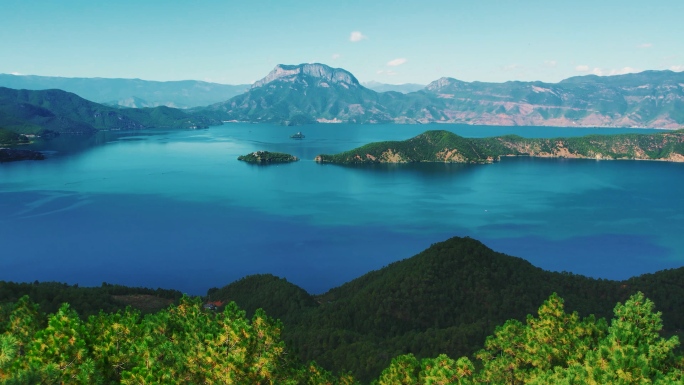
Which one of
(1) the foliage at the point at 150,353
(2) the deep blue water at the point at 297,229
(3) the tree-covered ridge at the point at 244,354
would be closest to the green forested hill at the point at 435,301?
(2) the deep blue water at the point at 297,229

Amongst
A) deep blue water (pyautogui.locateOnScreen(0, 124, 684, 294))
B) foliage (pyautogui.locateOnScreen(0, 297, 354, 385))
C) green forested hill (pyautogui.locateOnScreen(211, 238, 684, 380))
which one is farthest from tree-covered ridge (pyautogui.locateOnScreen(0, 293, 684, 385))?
deep blue water (pyautogui.locateOnScreen(0, 124, 684, 294))

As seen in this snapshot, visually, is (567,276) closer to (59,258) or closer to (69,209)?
(59,258)

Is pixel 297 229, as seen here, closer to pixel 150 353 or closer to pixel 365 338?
pixel 365 338

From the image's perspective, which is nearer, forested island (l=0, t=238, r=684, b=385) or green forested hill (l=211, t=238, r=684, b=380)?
forested island (l=0, t=238, r=684, b=385)

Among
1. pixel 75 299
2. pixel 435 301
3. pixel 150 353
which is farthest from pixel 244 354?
pixel 435 301

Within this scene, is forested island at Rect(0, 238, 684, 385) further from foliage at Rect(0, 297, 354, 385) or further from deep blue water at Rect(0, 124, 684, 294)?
deep blue water at Rect(0, 124, 684, 294)

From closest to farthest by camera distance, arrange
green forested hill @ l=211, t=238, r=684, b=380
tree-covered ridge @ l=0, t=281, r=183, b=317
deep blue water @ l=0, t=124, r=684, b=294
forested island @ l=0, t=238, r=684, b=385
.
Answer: forested island @ l=0, t=238, r=684, b=385 < green forested hill @ l=211, t=238, r=684, b=380 < tree-covered ridge @ l=0, t=281, r=183, b=317 < deep blue water @ l=0, t=124, r=684, b=294
